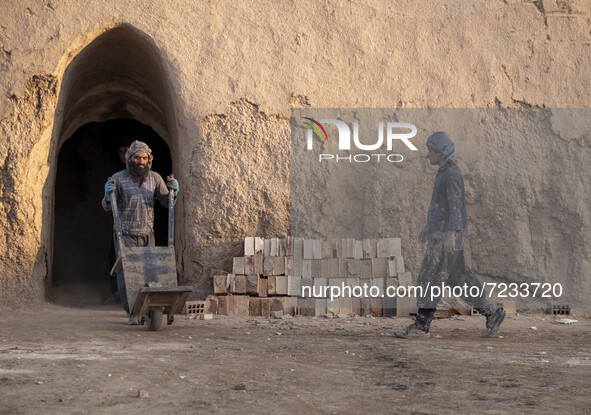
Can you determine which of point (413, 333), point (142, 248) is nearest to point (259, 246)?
point (142, 248)

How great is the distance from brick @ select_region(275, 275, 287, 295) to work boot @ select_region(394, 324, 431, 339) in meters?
2.02

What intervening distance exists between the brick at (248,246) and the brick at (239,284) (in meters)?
0.27

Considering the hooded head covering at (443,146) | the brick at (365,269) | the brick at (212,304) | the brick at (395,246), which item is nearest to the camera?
the hooded head covering at (443,146)

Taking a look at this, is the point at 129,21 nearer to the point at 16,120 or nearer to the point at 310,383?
the point at 16,120

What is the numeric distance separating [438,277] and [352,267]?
204cm

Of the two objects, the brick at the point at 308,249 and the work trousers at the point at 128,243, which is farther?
the brick at the point at 308,249

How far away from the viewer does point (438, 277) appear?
655 centimetres

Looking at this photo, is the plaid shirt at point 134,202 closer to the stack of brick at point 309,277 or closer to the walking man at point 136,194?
the walking man at point 136,194

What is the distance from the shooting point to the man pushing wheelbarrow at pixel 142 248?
6.55 meters

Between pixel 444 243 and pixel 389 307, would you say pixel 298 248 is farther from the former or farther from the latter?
pixel 444 243

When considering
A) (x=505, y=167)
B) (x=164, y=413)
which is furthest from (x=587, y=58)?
(x=164, y=413)

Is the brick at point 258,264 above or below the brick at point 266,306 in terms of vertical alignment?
above

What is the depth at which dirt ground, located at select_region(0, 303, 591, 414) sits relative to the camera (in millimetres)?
4004

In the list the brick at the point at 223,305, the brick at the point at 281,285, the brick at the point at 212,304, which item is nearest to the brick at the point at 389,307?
the brick at the point at 281,285
